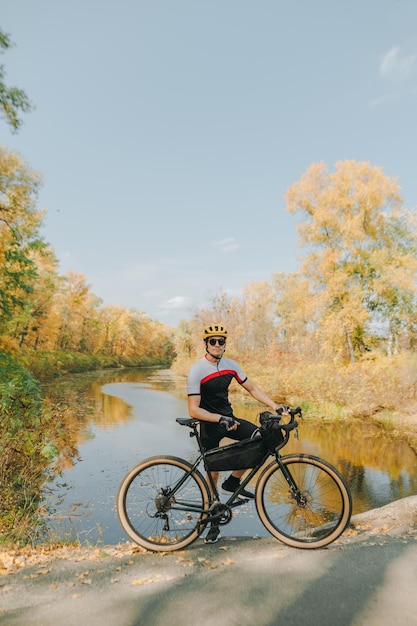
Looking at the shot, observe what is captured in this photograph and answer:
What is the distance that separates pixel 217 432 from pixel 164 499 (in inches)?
31.0

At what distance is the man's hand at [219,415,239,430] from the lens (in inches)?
154

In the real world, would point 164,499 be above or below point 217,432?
below

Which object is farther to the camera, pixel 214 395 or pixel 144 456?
pixel 144 456

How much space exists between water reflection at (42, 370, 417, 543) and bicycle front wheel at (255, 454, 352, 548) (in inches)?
135

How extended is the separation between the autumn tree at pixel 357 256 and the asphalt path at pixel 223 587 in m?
21.4

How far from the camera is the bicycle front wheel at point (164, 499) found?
3.95 m

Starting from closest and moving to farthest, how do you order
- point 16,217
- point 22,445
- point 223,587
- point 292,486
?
point 223,587 < point 292,486 < point 22,445 < point 16,217

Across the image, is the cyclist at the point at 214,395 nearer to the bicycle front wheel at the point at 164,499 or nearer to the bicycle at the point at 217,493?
the bicycle at the point at 217,493

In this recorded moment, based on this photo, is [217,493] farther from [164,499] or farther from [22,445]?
[22,445]

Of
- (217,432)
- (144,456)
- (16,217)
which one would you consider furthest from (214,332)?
(16,217)

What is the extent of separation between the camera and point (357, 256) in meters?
25.3

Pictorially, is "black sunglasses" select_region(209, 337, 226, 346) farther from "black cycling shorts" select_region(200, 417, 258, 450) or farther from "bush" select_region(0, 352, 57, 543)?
"bush" select_region(0, 352, 57, 543)

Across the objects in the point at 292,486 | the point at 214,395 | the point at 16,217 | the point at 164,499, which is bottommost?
the point at 164,499

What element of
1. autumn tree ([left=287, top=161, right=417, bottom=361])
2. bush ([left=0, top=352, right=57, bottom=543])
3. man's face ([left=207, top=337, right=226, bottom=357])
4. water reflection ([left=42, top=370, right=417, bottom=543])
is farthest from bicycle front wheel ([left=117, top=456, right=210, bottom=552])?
autumn tree ([left=287, top=161, right=417, bottom=361])
